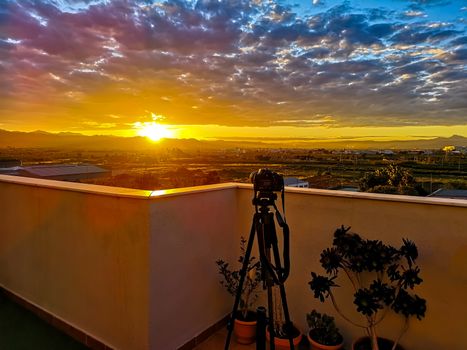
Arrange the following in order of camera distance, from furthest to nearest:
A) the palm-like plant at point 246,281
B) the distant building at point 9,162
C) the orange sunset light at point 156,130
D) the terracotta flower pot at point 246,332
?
1. the distant building at point 9,162
2. the orange sunset light at point 156,130
3. the palm-like plant at point 246,281
4. the terracotta flower pot at point 246,332

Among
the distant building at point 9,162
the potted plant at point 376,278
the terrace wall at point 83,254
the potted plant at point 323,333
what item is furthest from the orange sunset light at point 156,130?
the potted plant at point 376,278

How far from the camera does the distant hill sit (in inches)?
658

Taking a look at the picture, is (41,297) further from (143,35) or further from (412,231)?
(143,35)

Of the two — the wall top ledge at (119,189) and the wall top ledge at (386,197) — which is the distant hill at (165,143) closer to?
the wall top ledge at (119,189)

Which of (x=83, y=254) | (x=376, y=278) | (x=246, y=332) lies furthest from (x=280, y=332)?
(x=83, y=254)

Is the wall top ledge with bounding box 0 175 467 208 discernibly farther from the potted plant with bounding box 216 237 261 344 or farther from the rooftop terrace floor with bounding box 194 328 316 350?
the rooftop terrace floor with bounding box 194 328 316 350

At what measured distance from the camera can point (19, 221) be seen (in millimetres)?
2475

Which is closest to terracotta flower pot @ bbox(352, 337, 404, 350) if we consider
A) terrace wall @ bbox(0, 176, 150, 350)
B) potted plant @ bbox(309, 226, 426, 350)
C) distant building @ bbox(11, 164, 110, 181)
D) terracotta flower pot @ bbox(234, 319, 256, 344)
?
potted plant @ bbox(309, 226, 426, 350)

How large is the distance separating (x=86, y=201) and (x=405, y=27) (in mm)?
8165

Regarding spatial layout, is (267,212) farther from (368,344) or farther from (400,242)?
(368,344)

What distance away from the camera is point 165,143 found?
14984 mm

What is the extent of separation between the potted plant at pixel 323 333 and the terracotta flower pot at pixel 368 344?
10cm

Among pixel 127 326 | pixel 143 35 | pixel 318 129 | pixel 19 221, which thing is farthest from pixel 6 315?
pixel 318 129

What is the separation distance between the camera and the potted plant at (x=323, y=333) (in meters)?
1.91
